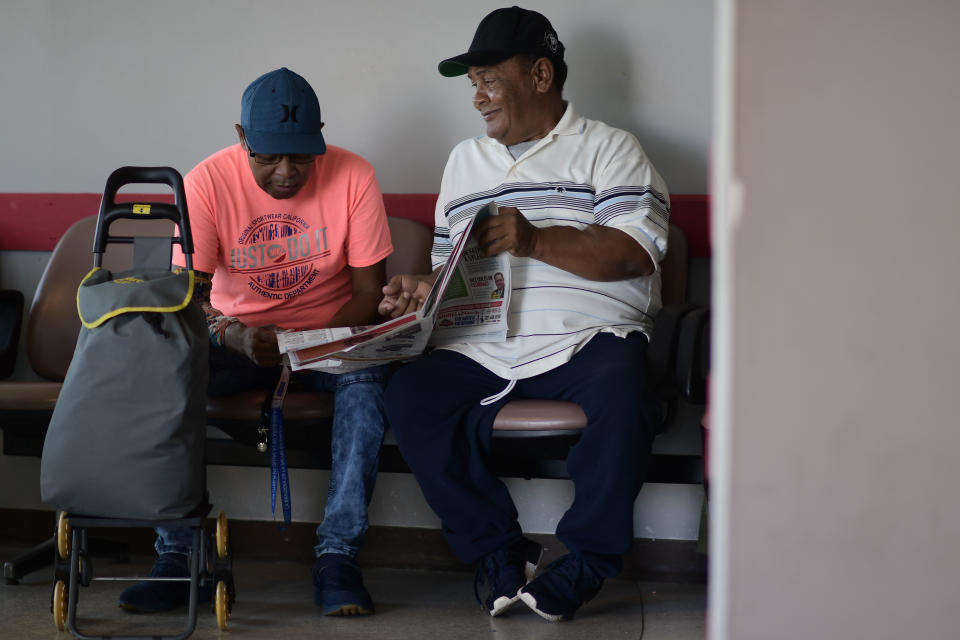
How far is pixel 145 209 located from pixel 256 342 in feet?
1.42

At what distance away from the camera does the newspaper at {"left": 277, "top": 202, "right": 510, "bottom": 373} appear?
2.15 meters

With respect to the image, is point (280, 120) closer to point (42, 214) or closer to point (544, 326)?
point (544, 326)

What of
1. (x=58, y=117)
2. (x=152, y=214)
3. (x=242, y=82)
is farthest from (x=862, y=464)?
(x=58, y=117)

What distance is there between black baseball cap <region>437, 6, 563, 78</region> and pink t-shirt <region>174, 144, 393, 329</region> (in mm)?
466

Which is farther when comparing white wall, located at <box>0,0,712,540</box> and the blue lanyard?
white wall, located at <box>0,0,712,540</box>

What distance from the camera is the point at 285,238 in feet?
8.57

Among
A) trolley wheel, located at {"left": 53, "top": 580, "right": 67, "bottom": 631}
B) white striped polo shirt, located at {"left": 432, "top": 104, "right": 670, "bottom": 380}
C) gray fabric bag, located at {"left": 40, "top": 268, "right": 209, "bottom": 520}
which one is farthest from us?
white striped polo shirt, located at {"left": 432, "top": 104, "right": 670, "bottom": 380}

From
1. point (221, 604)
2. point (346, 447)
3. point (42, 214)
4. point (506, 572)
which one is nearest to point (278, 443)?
point (346, 447)

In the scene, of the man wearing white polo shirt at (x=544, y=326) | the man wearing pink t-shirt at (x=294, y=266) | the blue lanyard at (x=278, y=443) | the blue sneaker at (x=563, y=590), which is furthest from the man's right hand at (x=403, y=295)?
the blue sneaker at (x=563, y=590)

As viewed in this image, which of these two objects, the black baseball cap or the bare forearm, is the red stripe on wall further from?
the bare forearm

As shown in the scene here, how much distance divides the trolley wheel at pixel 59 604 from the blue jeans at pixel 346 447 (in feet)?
1.08

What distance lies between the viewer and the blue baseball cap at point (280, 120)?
2.43 m

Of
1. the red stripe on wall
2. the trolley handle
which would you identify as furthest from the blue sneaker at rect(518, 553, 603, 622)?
the red stripe on wall

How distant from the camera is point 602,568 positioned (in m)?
2.18
